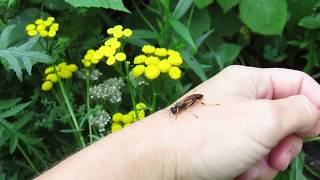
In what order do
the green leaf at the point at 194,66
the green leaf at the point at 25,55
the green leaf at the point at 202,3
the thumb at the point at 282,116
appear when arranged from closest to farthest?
the thumb at the point at 282,116, the green leaf at the point at 25,55, the green leaf at the point at 194,66, the green leaf at the point at 202,3

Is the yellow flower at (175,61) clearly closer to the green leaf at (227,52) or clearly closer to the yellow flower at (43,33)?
the yellow flower at (43,33)

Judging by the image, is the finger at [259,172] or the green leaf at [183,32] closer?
the finger at [259,172]

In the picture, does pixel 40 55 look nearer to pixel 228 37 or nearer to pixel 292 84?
pixel 292 84

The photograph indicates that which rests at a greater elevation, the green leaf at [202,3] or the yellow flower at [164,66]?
the yellow flower at [164,66]

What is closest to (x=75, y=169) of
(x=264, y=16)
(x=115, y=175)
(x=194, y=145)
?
(x=115, y=175)

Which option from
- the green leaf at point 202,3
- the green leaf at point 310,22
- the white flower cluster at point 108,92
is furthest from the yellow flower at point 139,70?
the green leaf at point 310,22

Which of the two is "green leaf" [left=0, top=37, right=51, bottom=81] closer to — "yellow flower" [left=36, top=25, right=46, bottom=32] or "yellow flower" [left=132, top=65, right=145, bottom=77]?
"yellow flower" [left=36, top=25, right=46, bottom=32]

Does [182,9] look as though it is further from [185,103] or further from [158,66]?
[185,103]
